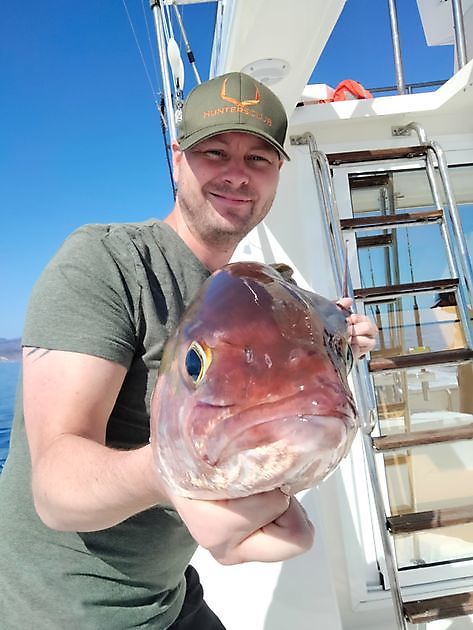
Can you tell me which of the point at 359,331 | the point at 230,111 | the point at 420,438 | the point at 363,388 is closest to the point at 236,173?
the point at 230,111

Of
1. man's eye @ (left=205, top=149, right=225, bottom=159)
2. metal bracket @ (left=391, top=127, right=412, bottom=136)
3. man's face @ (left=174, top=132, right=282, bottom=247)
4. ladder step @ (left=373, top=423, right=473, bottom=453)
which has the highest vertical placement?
metal bracket @ (left=391, top=127, right=412, bottom=136)

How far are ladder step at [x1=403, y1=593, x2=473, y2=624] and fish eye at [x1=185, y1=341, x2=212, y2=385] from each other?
1965 millimetres

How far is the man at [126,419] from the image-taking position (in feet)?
2.73

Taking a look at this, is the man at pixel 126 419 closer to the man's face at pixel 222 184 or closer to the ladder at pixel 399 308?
the man's face at pixel 222 184

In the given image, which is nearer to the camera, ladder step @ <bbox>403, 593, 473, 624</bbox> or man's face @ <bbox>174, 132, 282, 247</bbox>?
man's face @ <bbox>174, 132, 282, 247</bbox>

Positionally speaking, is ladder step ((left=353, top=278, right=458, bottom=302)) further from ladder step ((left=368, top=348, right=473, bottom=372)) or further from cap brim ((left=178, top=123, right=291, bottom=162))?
cap brim ((left=178, top=123, right=291, bottom=162))

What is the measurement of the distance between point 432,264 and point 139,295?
2876 mm

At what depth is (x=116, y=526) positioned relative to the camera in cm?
125

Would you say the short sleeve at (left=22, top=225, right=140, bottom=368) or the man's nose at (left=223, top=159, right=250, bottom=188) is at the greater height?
the man's nose at (left=223, top=159, right=250, bottom=188)

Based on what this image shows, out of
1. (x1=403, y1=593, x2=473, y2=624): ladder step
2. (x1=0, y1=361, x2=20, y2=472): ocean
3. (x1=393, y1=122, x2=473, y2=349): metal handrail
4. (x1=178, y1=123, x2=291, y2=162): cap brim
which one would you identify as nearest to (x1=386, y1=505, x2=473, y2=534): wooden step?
(x1=403, y1=593, x2=473, y2=624): ladder step

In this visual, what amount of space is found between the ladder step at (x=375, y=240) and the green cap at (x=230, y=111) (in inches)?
78.7

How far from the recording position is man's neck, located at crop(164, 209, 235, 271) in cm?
154

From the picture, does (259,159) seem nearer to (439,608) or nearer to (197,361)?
(197,361)

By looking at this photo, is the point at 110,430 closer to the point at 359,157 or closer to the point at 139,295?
the point at 139,295
